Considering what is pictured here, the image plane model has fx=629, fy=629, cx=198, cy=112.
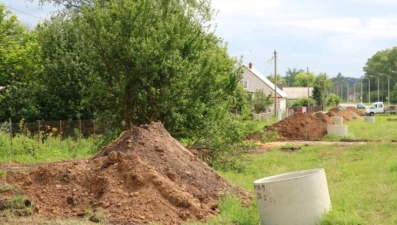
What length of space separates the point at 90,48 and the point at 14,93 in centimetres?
1602

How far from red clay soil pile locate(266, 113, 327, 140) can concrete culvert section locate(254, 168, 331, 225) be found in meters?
27.4

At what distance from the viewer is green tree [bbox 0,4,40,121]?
33.2 metres

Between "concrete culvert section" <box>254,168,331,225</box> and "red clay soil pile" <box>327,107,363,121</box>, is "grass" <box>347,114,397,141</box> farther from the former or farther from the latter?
"concrete culvert section" <box>254,168,331,225</box>

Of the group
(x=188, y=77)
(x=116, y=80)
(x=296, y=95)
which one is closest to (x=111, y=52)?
(x=116, y=80)

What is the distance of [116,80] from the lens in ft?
62.1

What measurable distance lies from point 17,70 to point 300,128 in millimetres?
17891

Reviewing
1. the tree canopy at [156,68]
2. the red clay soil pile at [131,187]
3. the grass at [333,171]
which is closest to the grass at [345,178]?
the grass at [333,171]

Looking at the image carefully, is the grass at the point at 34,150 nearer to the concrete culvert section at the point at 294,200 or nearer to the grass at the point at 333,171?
the grass at the point at 333,171

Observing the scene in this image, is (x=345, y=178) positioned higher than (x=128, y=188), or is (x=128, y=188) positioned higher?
(x=128, y=188)

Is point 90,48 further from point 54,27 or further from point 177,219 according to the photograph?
point 54,27

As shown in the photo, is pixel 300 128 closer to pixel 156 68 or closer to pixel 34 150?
pixel 34 150

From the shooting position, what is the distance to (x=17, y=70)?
38750 millimetres

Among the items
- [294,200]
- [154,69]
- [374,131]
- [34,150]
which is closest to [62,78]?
[34,150]

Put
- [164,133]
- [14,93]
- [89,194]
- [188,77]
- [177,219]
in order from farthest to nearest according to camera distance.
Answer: [14,93], [188,77], [164,133], [89,194], [177,219]
